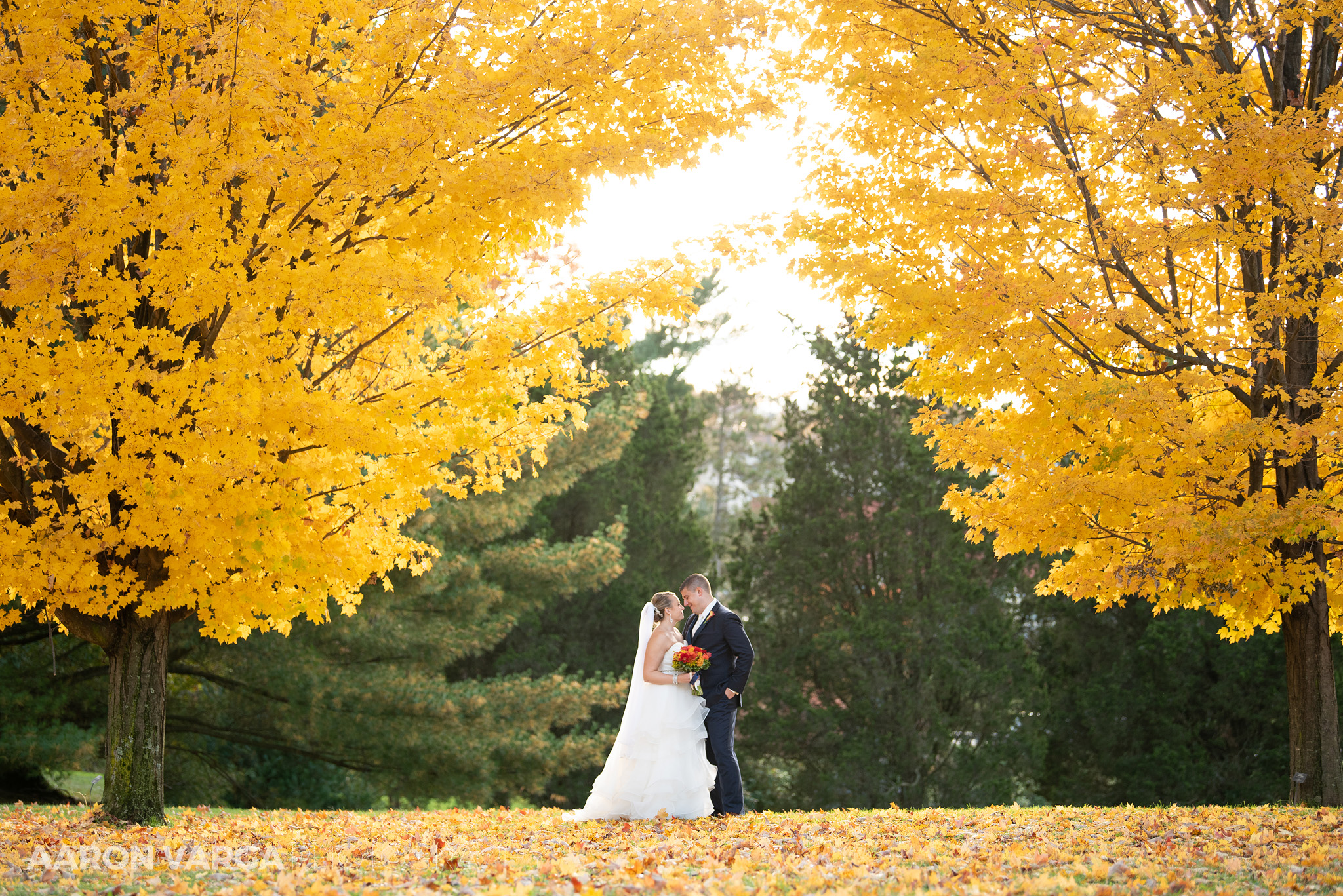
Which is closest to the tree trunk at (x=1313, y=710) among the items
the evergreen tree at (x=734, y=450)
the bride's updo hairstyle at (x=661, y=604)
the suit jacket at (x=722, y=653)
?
the suit jacket at (x=722, y=653)

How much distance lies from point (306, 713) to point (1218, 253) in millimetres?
12201

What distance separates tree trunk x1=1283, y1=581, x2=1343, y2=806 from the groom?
397 centimetres

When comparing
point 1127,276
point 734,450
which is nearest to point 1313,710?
point 1127,276

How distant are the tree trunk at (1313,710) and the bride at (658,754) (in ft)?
14.0

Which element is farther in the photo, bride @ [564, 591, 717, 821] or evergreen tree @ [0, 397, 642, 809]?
evergreen tree @ [0, 397, 642, 809]

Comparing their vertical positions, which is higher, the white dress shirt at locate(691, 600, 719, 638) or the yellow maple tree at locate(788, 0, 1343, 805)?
the yellow maple tree at locate(788, 0, 1343, 805)

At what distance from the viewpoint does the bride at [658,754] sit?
6.91 meters

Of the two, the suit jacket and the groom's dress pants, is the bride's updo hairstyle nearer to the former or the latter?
the suit jacket

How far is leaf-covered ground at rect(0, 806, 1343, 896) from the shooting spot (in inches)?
165

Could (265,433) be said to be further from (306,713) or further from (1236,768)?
(1236,768)

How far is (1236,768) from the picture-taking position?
575 inches

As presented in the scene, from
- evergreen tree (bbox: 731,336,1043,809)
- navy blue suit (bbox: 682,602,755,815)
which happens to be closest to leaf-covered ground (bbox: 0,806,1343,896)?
navy blue suit (bbox: 682,602,755,815)

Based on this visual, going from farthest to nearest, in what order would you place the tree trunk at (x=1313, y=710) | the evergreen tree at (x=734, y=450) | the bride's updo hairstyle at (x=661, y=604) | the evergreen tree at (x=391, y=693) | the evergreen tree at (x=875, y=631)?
the evergreen tree at (x=734, y=450) < the evergreen tree at (x=875, y=631) < the evergreen tree at (x=391, y=693) < the bride's updo hairstyle at (x=661, y=604) < the tree trunk at (x=1313, y=710)

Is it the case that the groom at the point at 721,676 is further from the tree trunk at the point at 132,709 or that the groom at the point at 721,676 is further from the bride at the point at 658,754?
the tree trunk at the point at 132,709
